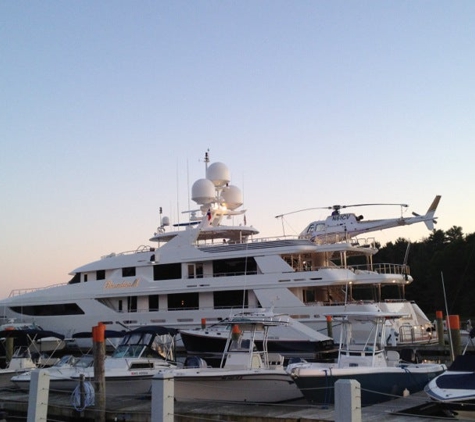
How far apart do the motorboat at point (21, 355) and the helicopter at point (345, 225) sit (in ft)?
40.1

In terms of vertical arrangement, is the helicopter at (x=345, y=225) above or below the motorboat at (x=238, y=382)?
above

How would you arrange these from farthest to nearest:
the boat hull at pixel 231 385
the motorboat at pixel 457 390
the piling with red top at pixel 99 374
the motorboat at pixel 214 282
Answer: the motorboat at pixel 214 282, the boat hull at pixel 231 385, the piling with red top at pixel 99 374, the motorboat at pixel 457 390

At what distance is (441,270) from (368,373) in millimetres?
42960

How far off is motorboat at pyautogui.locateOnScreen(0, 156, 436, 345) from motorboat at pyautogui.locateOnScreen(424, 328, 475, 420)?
11357mm

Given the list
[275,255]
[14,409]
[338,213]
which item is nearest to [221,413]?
[14,409]

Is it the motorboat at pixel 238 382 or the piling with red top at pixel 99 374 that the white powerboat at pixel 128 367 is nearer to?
the piling with red top at pixel 99 374

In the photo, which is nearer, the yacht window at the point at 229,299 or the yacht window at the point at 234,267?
the yacht window at the point at 229,299

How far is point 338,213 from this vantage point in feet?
94.0

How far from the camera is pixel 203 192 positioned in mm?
30797

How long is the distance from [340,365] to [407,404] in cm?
208

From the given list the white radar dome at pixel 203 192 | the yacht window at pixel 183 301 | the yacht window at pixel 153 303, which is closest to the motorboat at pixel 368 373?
the yacht window at pixel 183 301

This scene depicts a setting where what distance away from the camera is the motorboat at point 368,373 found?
42.4 feet

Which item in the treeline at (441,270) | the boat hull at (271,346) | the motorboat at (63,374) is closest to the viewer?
the motorboat at (63,374)

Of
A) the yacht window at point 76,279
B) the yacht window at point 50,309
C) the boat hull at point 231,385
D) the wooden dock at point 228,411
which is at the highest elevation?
the yacht window at point 76,279
